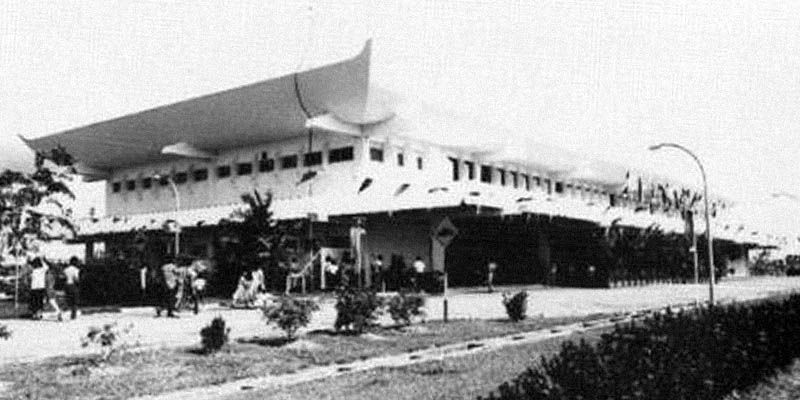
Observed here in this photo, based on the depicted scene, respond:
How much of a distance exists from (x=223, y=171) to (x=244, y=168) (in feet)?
5.53

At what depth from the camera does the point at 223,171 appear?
154 ft

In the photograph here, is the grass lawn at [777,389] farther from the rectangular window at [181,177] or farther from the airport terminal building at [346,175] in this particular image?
the rectangular window at [181,177]

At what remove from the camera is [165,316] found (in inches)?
902

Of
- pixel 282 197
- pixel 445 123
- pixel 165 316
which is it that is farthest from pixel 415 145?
pixel 165 316

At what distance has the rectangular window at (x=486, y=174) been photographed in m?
50.1

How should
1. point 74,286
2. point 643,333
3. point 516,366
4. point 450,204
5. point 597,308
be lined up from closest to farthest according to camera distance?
1. point 643,333
2. point 516,366
3. point 74,286
4. point 597,308
5. point 450,204

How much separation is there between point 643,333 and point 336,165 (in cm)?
3322

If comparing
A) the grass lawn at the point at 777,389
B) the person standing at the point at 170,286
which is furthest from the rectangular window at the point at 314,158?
the grass lawn at the point at 777,389

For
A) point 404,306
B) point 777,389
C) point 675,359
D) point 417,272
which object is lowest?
point 777,389

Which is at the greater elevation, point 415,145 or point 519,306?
point 415,145

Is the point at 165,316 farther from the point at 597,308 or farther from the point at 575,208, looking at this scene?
the point at 575,208

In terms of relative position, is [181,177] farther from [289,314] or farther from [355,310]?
[289,314]

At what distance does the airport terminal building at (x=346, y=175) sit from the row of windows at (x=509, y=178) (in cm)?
10

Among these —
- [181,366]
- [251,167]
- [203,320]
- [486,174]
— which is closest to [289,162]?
[251,167]
